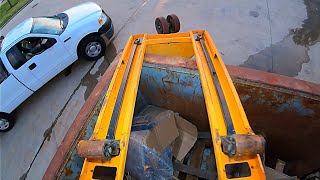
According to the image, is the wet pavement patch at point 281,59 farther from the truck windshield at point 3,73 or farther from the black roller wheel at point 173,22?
the truck windshield at point 3,73

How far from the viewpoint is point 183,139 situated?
3.39 metres

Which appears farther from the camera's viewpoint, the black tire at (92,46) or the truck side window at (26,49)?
the black tire at (92,46)

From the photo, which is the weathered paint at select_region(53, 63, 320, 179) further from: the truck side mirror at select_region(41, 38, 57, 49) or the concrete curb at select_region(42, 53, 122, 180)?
the truck side mirror at select_region(41, 38, 57, 49)

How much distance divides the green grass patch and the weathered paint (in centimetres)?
658

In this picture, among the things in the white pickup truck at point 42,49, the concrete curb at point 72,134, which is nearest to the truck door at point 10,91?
the white pickup truck at point 42,49

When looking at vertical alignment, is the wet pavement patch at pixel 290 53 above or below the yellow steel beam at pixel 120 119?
below

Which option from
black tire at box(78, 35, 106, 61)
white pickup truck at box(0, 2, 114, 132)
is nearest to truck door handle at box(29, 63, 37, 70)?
white pickup truck at box(0, 2, 114, 132)

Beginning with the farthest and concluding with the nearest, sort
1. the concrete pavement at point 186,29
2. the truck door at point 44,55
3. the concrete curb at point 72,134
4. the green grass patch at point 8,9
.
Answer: the green grass patch at point 8,9 < the truck door at point 44,55 < the concrete pavement at point 186,29 < the concrete curb at point 72,134

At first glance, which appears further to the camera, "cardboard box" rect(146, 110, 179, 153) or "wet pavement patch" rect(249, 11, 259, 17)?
"wet pavement patch" rect(249, 11, 259, 17)

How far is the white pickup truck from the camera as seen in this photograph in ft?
17.9

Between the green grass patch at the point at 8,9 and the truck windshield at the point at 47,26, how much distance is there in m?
3.21

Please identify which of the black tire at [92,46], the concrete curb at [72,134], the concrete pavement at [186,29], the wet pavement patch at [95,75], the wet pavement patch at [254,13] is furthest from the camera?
the wet pavement patch at [254,13]

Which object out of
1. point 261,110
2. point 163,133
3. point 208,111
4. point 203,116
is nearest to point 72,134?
point 163,133

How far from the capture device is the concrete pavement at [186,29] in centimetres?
534
